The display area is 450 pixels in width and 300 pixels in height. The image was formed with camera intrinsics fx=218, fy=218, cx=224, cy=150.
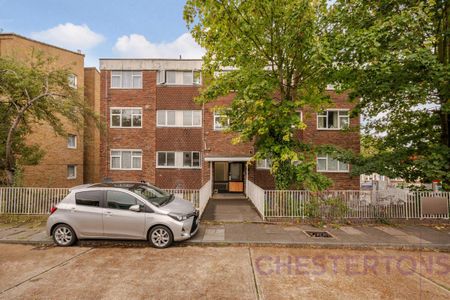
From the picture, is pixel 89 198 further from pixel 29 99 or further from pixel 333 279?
pixel 333 279

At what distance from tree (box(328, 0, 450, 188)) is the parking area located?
410 centimetres

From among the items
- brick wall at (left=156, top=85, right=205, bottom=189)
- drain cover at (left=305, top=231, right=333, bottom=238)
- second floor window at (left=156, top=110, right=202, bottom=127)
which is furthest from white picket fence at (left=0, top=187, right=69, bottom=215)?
drain cover at (left=305, top=231, right=333, bottom=238)

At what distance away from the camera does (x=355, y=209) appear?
854 cm

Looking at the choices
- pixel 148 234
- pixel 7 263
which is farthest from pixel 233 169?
pixel 7 263

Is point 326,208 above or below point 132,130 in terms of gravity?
below

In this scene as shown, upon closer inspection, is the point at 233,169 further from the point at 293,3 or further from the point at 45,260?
the point at 45,260

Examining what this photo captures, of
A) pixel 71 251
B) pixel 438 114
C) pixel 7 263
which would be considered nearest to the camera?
pixel 7 263

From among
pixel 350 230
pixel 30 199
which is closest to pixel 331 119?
pixel 350 230

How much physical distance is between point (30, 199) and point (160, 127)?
347 inches

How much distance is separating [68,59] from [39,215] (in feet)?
50.2

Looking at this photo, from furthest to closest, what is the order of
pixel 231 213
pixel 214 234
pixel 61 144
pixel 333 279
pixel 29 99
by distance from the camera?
pixel 61 144, pixel 231 213, pixel 29 99, pixel 214 234, pixel 333 279

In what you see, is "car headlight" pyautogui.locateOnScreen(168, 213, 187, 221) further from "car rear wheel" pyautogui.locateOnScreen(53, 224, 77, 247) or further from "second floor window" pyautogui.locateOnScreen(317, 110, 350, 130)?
"second floor window" pyautogui.locateOnScreen(317, 110, 350, 130)

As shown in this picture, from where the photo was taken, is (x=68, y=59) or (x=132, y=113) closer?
(x=132, y=113)

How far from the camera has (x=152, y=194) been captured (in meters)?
7.27
